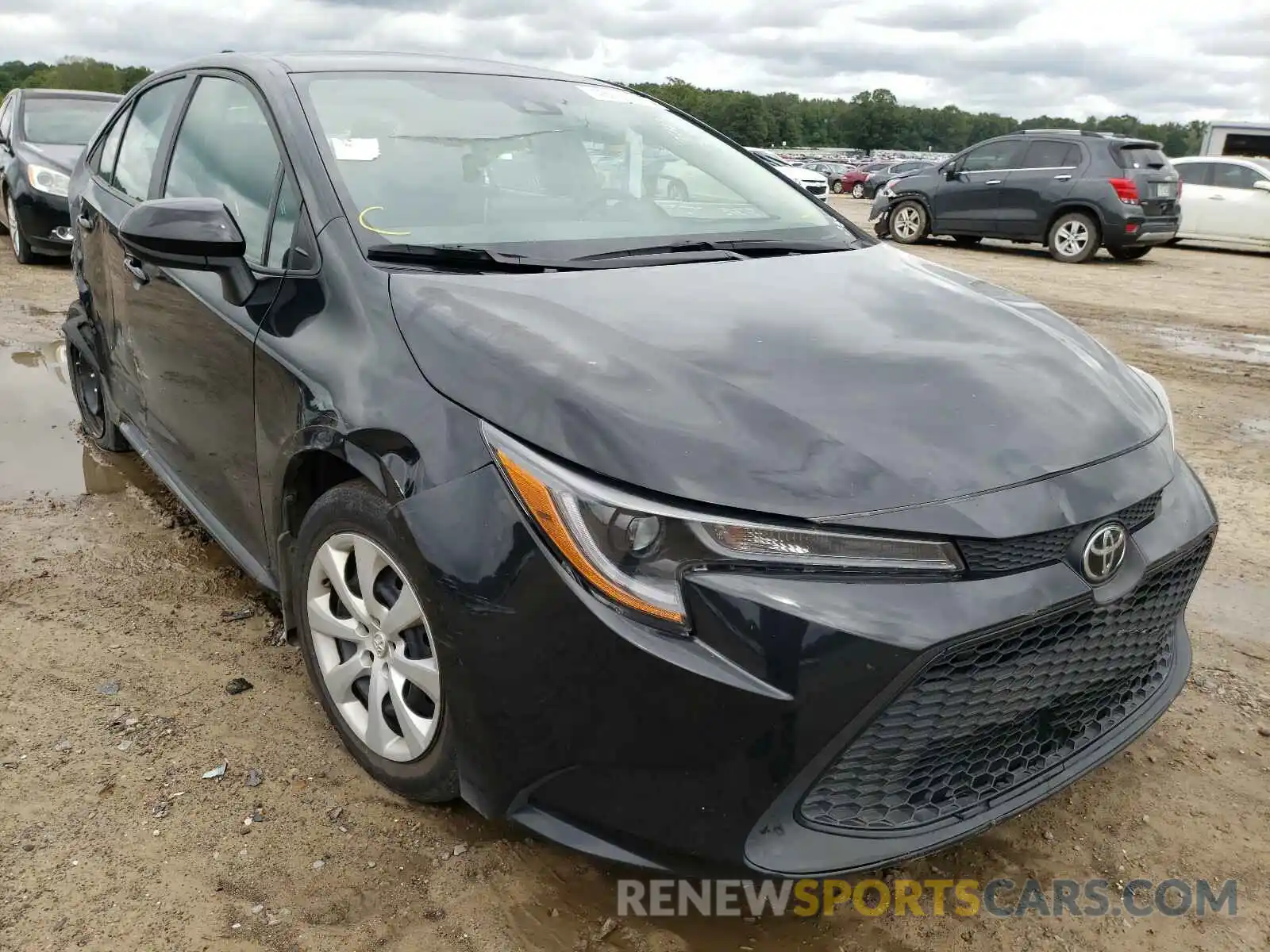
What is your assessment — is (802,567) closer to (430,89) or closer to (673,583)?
(673,583)

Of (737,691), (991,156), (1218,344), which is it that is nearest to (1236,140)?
(991,156)

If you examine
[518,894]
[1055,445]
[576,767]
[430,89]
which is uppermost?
[430,89]

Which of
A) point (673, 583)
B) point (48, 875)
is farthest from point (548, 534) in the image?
point (48, 875)

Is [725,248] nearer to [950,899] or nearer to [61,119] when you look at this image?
[950,899]

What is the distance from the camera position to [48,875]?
6.56ft

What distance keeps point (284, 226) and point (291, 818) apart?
1.37m

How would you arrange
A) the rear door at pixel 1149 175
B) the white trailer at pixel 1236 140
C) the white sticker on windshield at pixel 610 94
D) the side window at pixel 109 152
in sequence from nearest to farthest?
the white sticker on windshield at pixel 610 94
the side window at pixel 109 152
the rear door at pixel 1149 175
the white trailer at pixel 1236 140

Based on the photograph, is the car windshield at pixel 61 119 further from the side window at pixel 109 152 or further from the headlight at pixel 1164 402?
the headlight at pixel 1164 402

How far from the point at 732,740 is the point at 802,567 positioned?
0.30m

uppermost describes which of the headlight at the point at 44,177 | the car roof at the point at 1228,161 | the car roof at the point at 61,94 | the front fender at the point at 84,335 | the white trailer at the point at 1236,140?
the white trailer at the point at 1236,140

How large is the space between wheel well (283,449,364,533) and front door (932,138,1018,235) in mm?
12995

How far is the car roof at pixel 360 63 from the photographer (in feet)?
9.18

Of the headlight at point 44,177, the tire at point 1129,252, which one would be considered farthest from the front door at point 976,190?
the headlight at point 44,177

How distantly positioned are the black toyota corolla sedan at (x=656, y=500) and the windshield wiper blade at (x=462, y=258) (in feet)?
0.03
